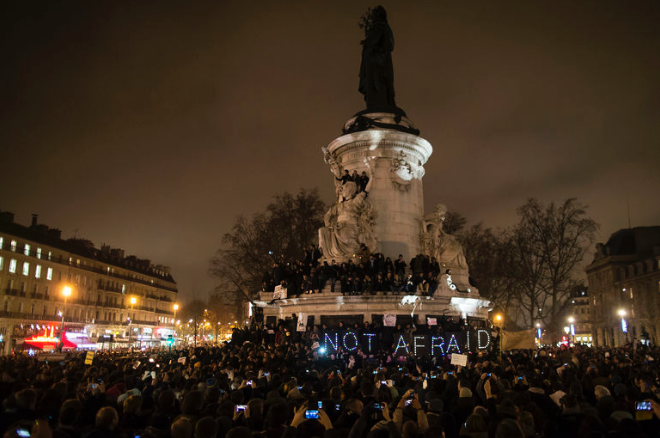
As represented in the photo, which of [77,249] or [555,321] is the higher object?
[77,249]

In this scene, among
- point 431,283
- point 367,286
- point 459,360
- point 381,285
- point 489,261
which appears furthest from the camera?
point 489,261

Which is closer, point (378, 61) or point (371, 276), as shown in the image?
point (371, 276)

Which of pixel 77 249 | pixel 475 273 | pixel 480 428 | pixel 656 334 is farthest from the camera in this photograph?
pixel 77 249

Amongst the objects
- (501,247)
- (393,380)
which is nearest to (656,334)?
(501,247)

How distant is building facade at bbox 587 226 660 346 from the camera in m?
61.5

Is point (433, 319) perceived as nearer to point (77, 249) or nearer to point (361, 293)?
point (361, 293)

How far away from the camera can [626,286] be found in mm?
69125

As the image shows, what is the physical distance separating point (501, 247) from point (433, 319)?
29.2 m

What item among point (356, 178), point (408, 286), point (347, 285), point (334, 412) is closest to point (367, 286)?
point (347, 285)

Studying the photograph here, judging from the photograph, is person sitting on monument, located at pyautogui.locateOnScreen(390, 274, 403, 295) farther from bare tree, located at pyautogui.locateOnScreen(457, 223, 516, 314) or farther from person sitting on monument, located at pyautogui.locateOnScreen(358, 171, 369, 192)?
bare tree, located at pyautogui.locateOnScreen(457, 223, 516, 314)

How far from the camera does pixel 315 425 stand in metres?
5.33

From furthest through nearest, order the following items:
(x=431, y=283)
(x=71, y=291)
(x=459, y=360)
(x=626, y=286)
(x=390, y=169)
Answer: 1. (x=626, y=286)
2. (x=71, y=291)
3. (x=390, y=169)
4. (x=431, y=283)
5. (x=459, y=360)

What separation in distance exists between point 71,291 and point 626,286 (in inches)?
2722

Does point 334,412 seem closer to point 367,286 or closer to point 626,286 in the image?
point 367,286
